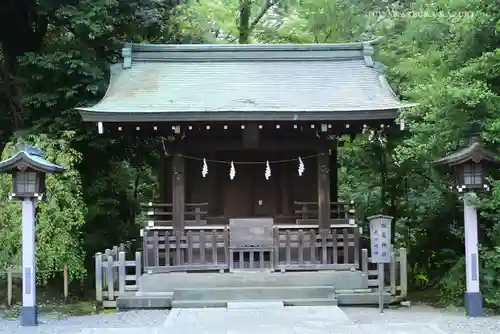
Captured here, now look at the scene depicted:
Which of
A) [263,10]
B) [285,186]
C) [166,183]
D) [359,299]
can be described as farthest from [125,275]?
[263,10]

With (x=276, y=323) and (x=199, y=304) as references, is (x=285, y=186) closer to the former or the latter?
(x=199, y=304)

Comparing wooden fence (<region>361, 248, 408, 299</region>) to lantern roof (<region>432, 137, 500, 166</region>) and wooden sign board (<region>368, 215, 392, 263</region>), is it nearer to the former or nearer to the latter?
wooden sign board (<region>368, 215, 392, 263</region>)

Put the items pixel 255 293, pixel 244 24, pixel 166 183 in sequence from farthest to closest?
1. pixel 244 24
2. pixel 166 183
3. pixel 255 293

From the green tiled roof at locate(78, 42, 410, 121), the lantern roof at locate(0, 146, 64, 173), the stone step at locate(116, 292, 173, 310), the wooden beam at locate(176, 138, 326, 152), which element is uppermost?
the green tiled roof at locate(78, 42, 410, 121)

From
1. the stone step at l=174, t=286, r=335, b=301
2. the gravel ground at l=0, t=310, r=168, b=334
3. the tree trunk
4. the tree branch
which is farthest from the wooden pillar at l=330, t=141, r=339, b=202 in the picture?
the tree branch

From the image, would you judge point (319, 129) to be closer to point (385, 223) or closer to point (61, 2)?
point (385, 223)

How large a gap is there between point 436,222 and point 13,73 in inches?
413

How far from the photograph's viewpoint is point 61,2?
13.3 metres

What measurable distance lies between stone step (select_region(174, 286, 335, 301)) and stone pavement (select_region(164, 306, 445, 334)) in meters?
0.51

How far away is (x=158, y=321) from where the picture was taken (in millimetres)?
8797

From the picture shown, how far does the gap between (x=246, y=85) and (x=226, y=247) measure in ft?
11.4

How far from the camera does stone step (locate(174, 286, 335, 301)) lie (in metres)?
9.90

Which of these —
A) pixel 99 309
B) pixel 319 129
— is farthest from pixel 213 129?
pixel 99 309

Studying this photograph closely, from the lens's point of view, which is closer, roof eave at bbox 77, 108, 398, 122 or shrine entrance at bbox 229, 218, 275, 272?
roof eave at bbox 77, 108, 398, 122
